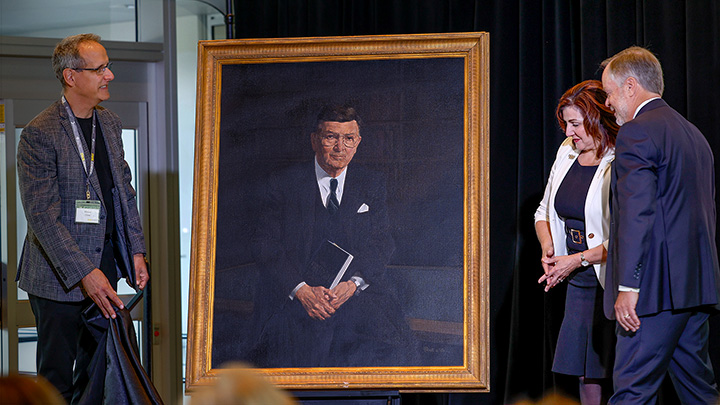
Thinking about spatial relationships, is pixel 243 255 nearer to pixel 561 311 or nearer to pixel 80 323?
pixel 80 323

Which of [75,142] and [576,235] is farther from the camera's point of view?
[576,235]

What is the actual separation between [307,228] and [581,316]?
1204mm

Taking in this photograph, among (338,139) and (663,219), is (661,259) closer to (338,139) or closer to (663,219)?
(663,219)

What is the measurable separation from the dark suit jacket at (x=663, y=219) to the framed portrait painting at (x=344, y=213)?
0.54 meters

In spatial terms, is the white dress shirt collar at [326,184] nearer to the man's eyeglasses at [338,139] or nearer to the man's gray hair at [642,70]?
the man's eyeglasses at [338,139]

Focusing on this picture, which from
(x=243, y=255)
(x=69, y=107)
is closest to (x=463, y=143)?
(x=243, y=255)

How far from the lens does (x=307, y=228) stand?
9.73 feet

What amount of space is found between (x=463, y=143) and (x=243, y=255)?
992mm

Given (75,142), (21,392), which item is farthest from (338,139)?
(21,392)

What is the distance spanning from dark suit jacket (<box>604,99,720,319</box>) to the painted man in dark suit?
0.89 metres

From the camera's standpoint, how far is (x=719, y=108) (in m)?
3.44

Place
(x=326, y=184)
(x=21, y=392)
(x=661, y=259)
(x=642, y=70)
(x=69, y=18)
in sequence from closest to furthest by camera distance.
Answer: (x=21, y=392) → (x=661, y=259) → (x=642, y=70) → (x=326, y=184) → (x=69, y=18)

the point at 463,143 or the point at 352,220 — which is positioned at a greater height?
the point at 463,143

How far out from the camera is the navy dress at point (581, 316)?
119 inches
